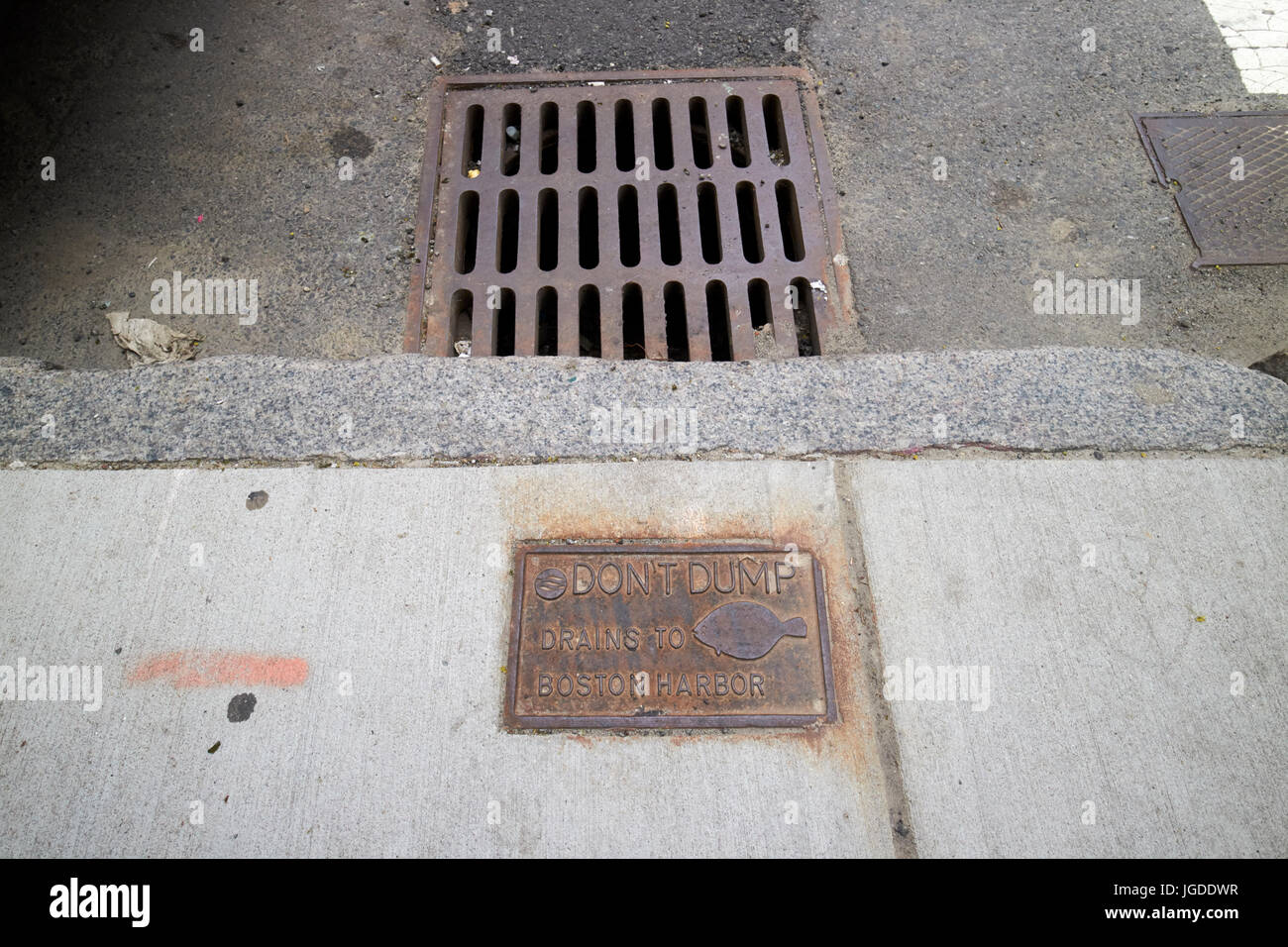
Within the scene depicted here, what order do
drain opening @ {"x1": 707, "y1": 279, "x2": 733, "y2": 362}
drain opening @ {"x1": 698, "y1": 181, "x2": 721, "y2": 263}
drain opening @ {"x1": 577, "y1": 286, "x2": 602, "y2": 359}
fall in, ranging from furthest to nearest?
drain opening @ {"x1": 698, "y1": 181, "x2": 721, "y2": 263}
drain opening @ {"x1": 577, "y1": 286, "x2": 602, "y2": 359}
drain opening @ {"x1": 707, "y1": 279, "x2": 733, "y2": 362}

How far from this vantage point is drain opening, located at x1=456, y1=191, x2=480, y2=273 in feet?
7.80

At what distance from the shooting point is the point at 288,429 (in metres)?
1.92

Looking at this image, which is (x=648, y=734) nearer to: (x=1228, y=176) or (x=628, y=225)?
(x=628, y=225)

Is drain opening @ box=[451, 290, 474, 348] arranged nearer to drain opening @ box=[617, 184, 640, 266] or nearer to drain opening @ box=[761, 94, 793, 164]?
drain opening @ box=[617, 184, 640, 266]

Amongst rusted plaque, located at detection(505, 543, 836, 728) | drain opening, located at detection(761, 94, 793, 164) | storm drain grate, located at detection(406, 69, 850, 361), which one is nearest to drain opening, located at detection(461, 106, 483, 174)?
storm drain grate, located at detection(406, 69, 850, 361)

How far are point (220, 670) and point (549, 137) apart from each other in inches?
75.9

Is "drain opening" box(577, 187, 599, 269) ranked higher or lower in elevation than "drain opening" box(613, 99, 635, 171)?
lower

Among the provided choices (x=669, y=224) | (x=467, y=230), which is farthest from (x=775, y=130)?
(x=467, y=230)

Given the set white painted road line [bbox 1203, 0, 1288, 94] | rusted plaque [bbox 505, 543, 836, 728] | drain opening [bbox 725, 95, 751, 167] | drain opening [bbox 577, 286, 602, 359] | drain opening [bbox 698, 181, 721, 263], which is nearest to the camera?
rusted plaque [bbox 505, 543, 836, 728]

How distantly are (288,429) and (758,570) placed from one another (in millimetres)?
1161

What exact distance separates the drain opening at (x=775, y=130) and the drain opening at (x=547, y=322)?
0.83 m

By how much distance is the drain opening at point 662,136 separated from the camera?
2527 mm

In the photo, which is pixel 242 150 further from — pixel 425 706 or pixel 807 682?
pixel 807 682

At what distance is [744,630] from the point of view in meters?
1.68
